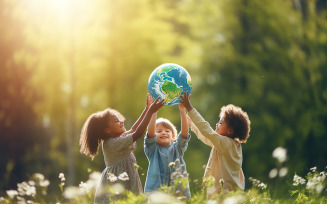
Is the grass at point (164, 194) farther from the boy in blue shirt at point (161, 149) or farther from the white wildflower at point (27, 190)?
the boy in blue shirt at point (161, 149)

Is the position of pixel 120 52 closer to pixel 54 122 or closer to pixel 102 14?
pixel 102 14

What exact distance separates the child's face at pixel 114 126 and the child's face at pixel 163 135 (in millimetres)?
474

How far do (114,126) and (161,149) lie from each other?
0.65m

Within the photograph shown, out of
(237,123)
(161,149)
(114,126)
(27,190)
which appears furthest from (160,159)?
(27,190)

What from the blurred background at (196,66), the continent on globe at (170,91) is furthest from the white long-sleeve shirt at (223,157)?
the blurred background at (196,66)

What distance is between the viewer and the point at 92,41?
844 inches

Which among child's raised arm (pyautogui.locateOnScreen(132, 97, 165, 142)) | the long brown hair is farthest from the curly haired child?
the long brown hair

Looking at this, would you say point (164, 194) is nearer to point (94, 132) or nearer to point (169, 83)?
point (169, 83)

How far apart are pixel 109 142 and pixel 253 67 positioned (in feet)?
47.4

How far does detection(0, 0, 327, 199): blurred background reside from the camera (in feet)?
66.4

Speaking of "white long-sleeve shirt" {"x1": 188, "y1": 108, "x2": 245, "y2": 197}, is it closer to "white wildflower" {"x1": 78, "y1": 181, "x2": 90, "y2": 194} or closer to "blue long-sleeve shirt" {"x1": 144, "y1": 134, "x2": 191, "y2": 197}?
"blue long-sleeve shirt" {"x1": 144, "y1": 134, "x2": 191, "y2": 197}

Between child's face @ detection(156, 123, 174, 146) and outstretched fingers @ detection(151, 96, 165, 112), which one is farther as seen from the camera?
child's face @ detection(156, 123, 174, 146)

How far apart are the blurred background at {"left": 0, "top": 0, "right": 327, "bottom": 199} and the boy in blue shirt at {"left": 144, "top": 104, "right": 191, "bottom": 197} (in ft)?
42.7

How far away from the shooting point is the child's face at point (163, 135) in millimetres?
6926
